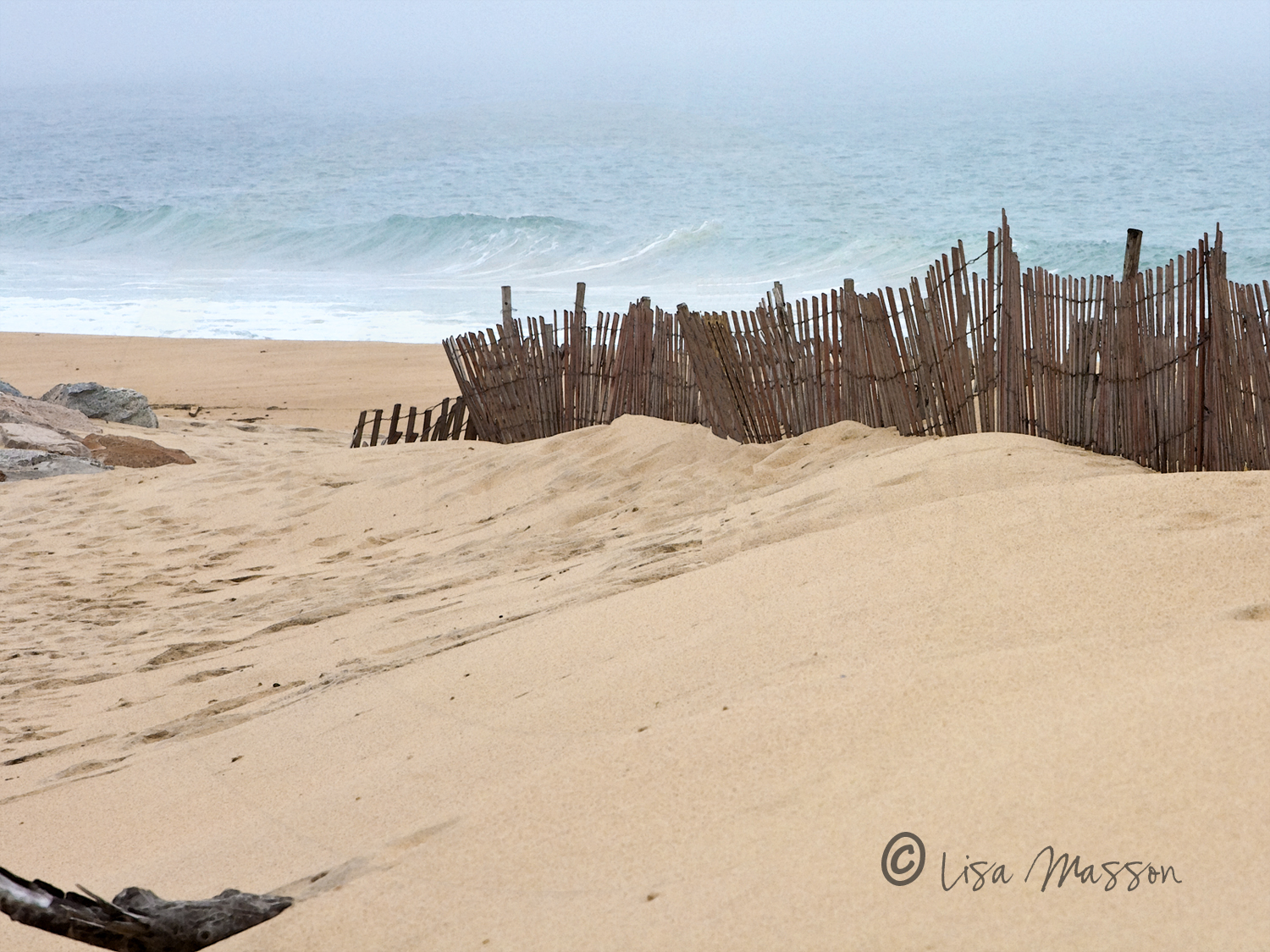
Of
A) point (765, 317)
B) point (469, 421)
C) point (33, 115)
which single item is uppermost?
point (33, 115)

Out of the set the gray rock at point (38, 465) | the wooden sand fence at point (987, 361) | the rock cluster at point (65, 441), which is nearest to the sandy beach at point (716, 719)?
the wooden sand fence at point (987, 361)

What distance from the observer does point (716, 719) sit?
7.24 ft

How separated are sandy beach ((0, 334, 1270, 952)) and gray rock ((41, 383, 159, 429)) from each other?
201 inches

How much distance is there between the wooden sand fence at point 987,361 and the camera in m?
3.74

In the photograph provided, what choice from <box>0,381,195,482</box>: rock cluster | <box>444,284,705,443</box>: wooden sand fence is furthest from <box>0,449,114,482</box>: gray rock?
<box>444,284,705,443</box>: wooden sand fence

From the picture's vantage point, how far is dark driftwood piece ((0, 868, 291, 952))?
1.74m

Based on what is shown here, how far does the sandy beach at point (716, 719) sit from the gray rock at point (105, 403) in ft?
16.7

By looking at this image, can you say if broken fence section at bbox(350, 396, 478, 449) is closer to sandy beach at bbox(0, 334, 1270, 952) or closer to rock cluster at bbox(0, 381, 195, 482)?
rock cluster at bbox(0, 381, 195, 482)

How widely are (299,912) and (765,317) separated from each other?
4.32m

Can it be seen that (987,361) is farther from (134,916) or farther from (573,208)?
(573,208)

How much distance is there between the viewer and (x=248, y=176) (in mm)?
41531

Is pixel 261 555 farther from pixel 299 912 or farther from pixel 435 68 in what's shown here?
pixel 435 68

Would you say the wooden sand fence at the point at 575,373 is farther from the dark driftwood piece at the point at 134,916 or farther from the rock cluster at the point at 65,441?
the dark driftwood piece at the point at 134,916

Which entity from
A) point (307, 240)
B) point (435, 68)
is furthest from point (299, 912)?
point (435, 68)
